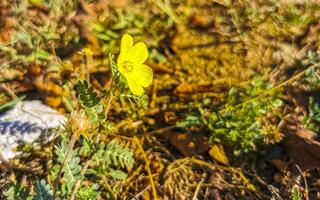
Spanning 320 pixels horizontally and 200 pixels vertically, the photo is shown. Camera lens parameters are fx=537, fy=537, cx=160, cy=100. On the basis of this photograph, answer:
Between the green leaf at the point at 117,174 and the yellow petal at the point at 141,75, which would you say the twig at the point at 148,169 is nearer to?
the green leaf at the point at 117,174

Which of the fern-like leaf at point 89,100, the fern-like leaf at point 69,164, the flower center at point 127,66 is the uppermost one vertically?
the flower center at point 127,66

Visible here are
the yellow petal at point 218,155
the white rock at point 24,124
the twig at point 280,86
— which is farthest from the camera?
the twig at point 280,86

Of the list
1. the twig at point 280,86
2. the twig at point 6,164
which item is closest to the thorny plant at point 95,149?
the twig at point 6,164

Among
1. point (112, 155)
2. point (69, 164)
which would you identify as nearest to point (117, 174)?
point (112, 155)

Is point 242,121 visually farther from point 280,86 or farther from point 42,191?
point 42,191

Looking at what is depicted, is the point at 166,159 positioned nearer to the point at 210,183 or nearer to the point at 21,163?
the point at 210,183

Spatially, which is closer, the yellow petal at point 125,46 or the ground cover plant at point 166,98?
the yellow petal at point 125,46

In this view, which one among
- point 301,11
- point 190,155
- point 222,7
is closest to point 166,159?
point 190,155
